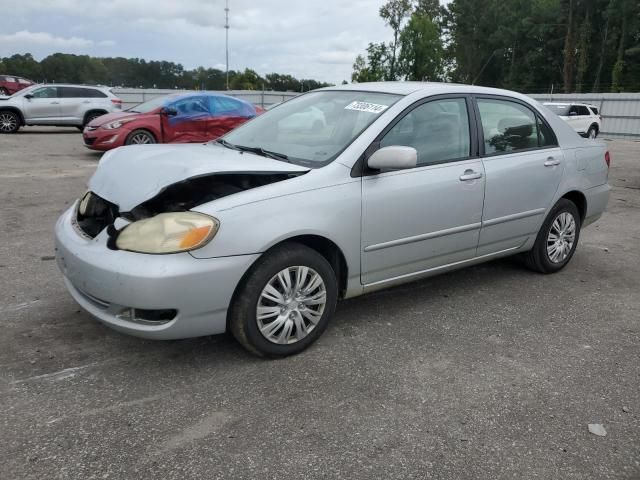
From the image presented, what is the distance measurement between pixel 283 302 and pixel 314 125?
4.60ft

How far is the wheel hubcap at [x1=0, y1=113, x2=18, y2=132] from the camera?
54.7 feet

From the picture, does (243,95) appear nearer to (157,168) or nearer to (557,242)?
(557,242)

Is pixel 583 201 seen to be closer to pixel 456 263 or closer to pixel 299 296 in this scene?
pixel 456 263

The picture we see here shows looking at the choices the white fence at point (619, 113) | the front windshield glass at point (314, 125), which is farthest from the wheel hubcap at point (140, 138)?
the white fence at point (619, 113)

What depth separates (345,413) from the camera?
2686 mm

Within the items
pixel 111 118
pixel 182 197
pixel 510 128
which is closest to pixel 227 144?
pixel 182 197

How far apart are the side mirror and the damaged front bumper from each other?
980 mm

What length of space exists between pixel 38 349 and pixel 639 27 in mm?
61325

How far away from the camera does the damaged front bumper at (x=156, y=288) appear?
8.92 feet

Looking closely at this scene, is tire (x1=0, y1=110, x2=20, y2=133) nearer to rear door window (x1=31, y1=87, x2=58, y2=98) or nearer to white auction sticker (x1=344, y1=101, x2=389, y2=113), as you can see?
rear door window (x1=31, y1=87, x2=58, y2=98)

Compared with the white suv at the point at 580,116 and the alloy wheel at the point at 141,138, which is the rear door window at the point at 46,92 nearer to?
the alloy wheel at the point at 141,138

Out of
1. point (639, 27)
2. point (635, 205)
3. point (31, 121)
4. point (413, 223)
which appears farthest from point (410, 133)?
point (639, 27)

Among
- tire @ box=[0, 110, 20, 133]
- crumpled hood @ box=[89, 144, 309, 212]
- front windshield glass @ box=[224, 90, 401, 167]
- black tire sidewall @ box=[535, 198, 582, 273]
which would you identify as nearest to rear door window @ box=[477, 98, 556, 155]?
black tire sidewall @ box=[535, 198, 582, 273]

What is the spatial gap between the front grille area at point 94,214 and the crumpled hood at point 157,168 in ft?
0.28
